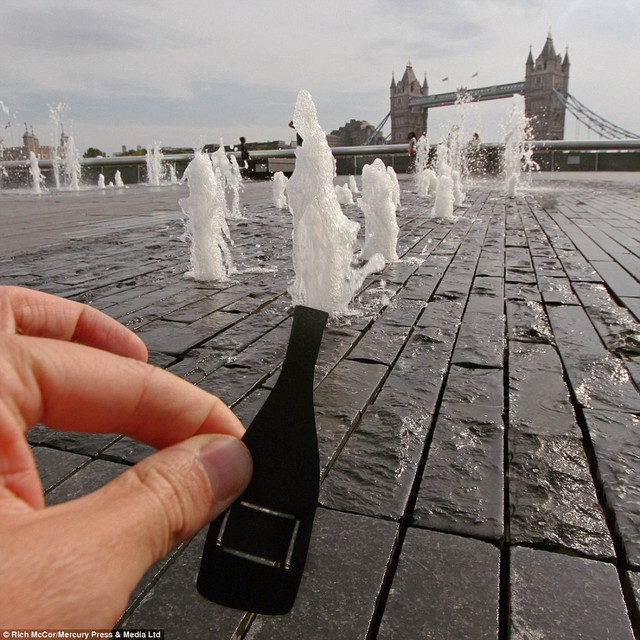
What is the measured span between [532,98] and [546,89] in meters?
Result: 2.93

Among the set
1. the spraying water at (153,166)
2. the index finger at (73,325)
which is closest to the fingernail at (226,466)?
the index finger at (73,325)

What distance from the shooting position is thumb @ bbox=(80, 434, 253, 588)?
67 cm

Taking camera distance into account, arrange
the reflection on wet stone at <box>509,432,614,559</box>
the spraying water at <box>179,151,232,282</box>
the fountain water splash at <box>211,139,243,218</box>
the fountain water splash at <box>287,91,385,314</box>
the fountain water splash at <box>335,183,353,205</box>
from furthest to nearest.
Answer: the fountain water splash at <box>335,183,353,205</box>, the fountain water splash at <box>211,139,243,218</box>, the spraying water at <box>179,151,232,282</box>, the fountain water splash at <box>287,91,385,314</box>, the reflection on wet stone at <box>509,432,614,559</box>

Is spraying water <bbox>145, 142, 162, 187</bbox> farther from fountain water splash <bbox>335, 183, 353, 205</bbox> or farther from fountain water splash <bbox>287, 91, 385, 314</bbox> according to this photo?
fountain water splash <bbox>287, 91, 385, 314</bbox>

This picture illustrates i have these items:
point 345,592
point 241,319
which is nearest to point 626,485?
point 345,592

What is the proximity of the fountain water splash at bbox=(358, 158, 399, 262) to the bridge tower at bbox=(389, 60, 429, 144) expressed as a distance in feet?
326

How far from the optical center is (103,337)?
977 mm

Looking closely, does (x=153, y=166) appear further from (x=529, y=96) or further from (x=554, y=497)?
(x=529, y=96)

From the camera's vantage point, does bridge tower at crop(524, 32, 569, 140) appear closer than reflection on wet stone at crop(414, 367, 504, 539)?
No

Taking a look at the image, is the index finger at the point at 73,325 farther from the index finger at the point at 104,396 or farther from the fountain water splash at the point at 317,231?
the fountain water splash at the point at 317,231

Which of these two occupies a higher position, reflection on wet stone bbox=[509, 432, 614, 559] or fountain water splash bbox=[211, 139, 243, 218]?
fountain water splash bbox=[211, 139, 243, 218]

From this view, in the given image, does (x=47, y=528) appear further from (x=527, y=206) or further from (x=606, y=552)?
(x=527, y=206)

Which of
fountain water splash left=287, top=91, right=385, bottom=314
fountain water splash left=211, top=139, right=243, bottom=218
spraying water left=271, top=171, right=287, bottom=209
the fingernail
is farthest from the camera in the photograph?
spraying water left=271, top=171, right=287, bottom=209

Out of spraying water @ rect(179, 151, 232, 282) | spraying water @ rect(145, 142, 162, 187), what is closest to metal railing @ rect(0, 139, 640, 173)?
spraying water @ rect(145, 142, 162, 187)
